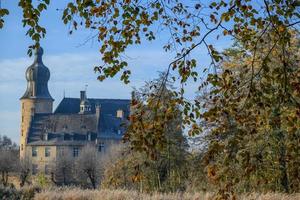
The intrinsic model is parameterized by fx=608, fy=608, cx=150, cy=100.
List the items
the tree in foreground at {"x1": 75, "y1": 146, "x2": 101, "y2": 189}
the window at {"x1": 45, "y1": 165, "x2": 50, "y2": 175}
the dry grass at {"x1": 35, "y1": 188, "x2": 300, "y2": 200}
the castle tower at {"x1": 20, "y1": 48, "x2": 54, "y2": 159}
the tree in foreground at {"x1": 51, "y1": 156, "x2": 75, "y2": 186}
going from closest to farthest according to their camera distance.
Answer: the dry grass at {"x1": 35, "y1": 188, "x2": 300, "y2": 200}, the tree in foreground at {"x1": 75, "y1": 146, "x2": 101, "y2": 189}, the tree in foreground at {"x1": 51, "y1": 156, "x2": 75, "y2": 186}, the window at {"x1": 45, "y1": 165, "x2": 50, "y2": 175}, the castle tower at {"x1": 20, "y1": 48, "x2": 54, "y2": 159}

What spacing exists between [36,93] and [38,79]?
2633 mm

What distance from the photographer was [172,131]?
21.7 meters

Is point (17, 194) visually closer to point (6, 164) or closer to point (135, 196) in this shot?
point (135, 196)

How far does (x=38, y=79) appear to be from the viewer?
3984 inches

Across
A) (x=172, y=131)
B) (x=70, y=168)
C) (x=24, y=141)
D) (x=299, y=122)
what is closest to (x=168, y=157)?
(x=172, y=131)

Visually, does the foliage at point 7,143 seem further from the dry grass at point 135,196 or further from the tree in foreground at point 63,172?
the dry grass at point 135,196

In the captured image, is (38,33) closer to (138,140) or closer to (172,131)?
(138,140)

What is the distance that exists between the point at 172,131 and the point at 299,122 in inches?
559

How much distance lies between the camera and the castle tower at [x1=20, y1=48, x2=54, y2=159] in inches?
3952

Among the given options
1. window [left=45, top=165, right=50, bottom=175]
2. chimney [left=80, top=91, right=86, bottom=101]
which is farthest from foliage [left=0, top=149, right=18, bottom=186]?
chimney [left=80, top=91, right=86, bottom=101]

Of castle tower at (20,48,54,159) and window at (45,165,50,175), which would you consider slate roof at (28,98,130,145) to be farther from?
castle tower at (20,48,54,159)

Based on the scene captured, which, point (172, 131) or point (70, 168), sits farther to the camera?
point (70, 168)

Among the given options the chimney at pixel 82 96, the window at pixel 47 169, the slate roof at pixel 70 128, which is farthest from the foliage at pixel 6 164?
the chimney at pixel 82 96

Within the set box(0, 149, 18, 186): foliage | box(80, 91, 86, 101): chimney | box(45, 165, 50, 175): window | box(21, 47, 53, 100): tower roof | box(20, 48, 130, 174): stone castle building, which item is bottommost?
box(45, 165, 50, 175): window
